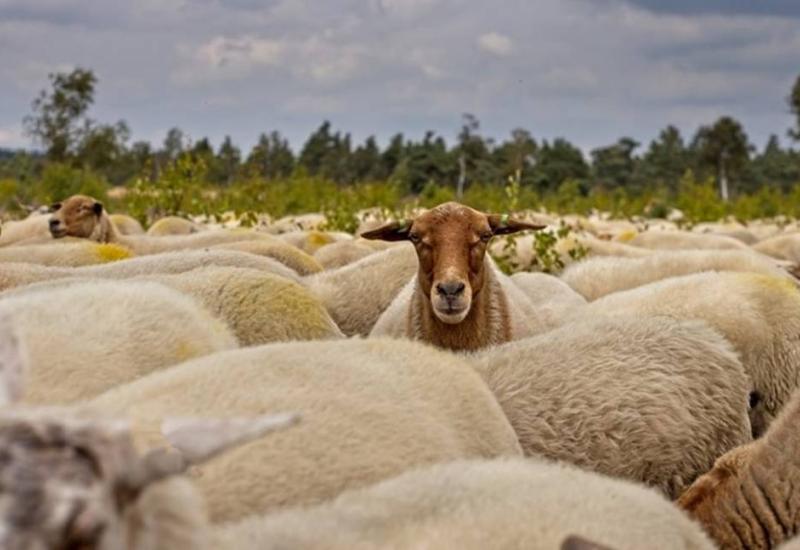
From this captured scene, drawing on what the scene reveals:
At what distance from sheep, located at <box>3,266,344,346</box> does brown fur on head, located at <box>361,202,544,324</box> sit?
22.9 inches

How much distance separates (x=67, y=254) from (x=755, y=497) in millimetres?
6205

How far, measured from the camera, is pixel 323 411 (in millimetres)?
3893

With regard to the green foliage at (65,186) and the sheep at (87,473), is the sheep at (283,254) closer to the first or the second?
the sheep at (87,473)

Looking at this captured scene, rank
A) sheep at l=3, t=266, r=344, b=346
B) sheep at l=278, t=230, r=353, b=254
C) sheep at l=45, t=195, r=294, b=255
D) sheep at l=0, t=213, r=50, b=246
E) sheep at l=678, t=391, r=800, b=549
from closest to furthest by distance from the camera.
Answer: sheep at l=678, t=391, r=800, b=549 → sheep at l=3, t=266, r=344, b=346 → sheep at l=45, t=195, r=294, b=255 → sheep at l=278, t=230, r=353, b=254 → sheep at l=0, t=213, r=50, b=246

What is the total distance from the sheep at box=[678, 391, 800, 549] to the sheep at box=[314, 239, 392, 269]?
6.69m

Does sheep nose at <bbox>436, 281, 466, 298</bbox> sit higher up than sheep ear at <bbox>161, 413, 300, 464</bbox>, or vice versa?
sheep ear at <bbox>161, 413, 300, 464</bbox>

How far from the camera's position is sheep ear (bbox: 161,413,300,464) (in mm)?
2176

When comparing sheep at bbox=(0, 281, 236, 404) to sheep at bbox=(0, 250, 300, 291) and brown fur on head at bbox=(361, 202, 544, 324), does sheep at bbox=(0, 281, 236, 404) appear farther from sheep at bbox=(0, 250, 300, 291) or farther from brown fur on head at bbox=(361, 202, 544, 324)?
sheep at bbox=(0, 250, 300, 291)

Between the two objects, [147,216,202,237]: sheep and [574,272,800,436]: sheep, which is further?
[147,216,202,237]: sheep

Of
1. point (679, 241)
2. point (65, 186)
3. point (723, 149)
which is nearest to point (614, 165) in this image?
point (723, 149)

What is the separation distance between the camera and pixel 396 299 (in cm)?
816

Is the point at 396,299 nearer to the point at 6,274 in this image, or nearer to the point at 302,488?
the point at 6,274

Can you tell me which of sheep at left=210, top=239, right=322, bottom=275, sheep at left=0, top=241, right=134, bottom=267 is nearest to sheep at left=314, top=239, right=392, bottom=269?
sheep at left=210, top=239, right=322, bottom=275

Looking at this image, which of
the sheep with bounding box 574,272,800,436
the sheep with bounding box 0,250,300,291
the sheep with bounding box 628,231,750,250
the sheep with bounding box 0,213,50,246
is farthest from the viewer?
the sheep with bounding box 628,231,750,250
